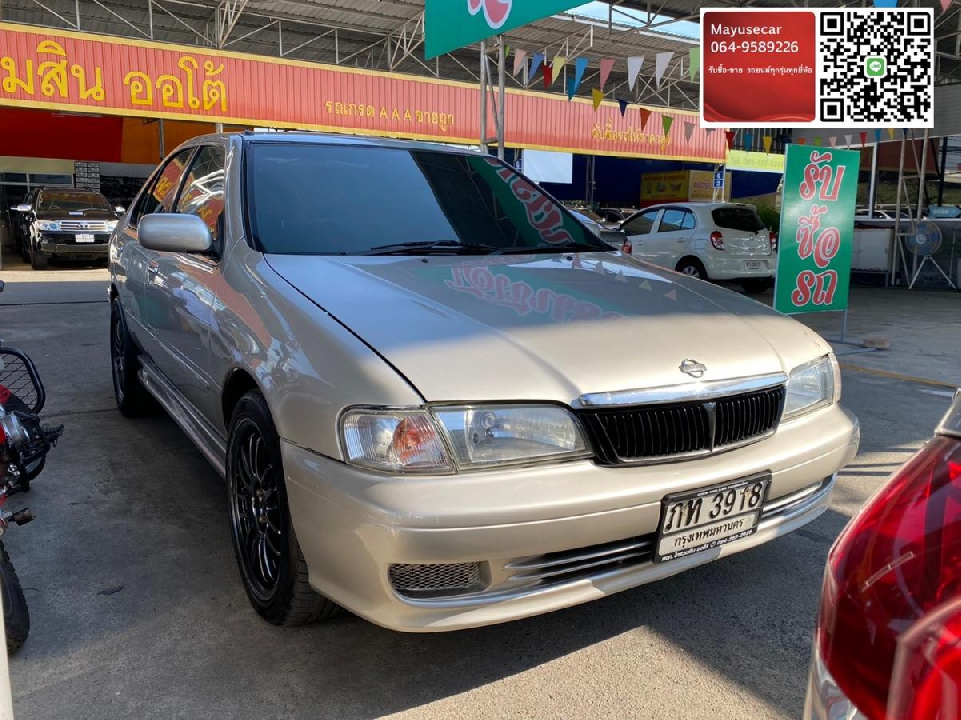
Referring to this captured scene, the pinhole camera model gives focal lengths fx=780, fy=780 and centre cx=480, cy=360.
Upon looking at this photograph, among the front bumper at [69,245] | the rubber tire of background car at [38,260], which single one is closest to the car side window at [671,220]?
the front bumper at [69,245]

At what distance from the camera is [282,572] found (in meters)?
2.16

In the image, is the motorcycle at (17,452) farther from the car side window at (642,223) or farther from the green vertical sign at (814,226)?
the car side window at (642,223)

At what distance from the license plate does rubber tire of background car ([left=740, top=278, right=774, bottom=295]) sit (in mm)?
10445

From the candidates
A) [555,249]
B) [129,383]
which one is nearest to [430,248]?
[555,249]

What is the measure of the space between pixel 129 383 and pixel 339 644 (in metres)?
2.77

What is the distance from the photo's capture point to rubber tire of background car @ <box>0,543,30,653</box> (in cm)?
216

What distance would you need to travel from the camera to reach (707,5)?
13.9 meters

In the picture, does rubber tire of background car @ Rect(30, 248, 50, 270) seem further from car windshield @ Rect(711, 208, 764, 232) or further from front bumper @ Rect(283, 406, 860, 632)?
front bumper @ Rect(283, 406, 860, 632)

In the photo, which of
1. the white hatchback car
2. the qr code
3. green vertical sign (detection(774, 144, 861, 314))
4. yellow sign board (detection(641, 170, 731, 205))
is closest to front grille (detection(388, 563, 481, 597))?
green vertical sign (detection(774, 144, 861, 314))

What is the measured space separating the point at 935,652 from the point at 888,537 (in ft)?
0.54

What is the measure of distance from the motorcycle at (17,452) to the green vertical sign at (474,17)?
4902mm

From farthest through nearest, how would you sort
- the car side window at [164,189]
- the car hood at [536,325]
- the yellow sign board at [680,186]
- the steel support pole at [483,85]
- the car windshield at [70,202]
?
the yellow sign board at [680,186]
the car windshield at [70,202]
the steel support pole at [483,85]
the car side window at [164,189]
the car hood at [536,325]

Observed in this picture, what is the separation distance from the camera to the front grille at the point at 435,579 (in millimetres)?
1859

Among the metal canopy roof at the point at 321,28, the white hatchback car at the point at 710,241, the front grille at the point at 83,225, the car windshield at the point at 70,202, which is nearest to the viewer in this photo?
the white hatchback car at the point at 710,241
